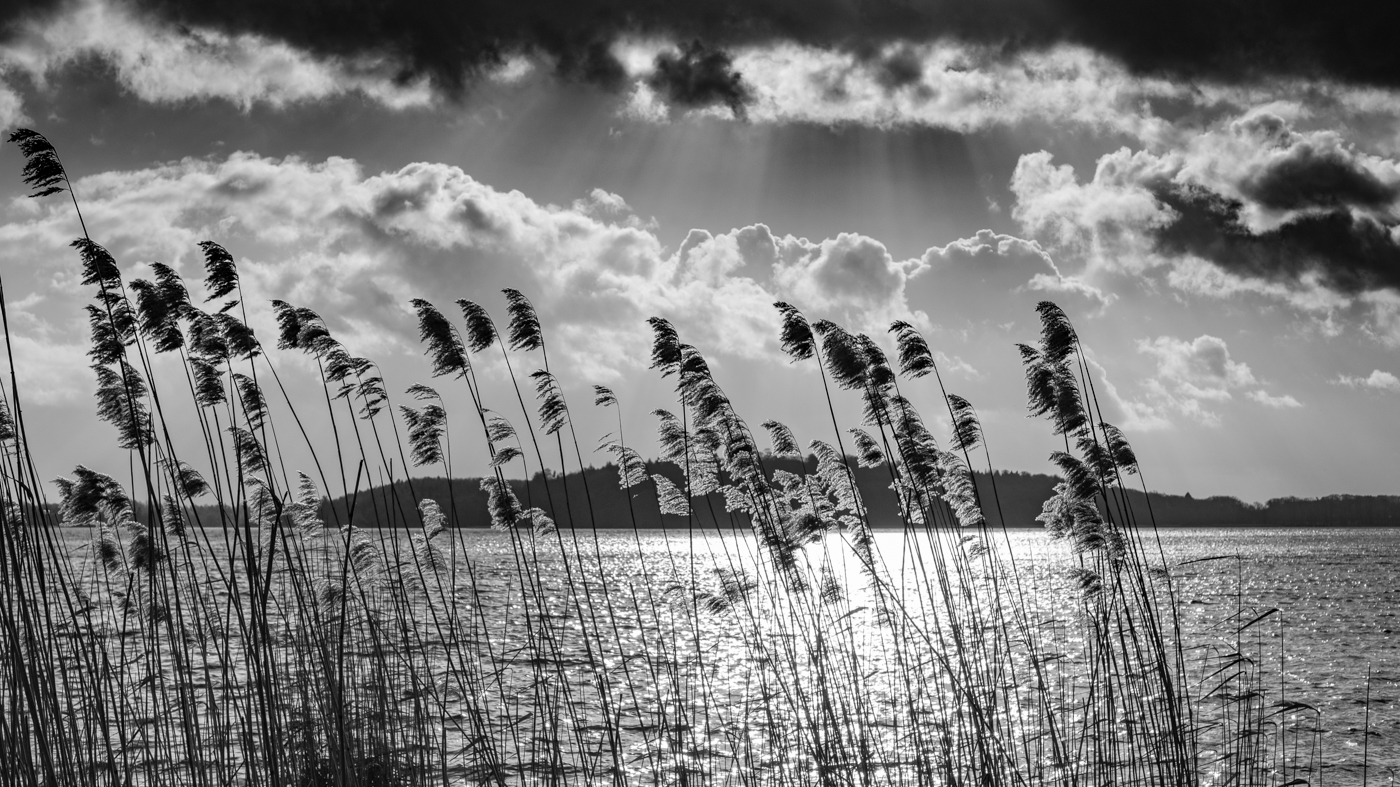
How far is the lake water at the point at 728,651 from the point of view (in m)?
5.35

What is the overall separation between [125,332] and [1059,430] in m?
Answer: 4.82

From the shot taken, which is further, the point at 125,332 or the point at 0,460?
the point at 125,332

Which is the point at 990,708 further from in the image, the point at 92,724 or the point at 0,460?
the point at 0,460

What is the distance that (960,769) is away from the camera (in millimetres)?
4617

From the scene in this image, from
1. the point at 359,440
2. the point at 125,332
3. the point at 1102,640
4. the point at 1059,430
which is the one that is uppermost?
the point at 125,332

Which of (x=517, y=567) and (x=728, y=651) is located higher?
(x=517, y=567)

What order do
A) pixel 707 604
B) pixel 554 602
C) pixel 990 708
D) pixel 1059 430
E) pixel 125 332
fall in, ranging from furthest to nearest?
pixel 554 602 < pixel 707 604 < pixel 1059 430 < pixel 990 708 < pixel 125 332

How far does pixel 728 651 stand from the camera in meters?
20.4

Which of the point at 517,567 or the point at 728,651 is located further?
the point at 728,651

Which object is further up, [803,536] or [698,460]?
[698,460]

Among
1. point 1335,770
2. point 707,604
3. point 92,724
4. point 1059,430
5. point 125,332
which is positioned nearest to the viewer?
point 92,724

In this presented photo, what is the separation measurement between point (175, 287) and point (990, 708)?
15.1 feet

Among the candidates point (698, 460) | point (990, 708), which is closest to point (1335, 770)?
point (990, 708)

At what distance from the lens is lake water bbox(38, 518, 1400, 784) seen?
5.35 metres
